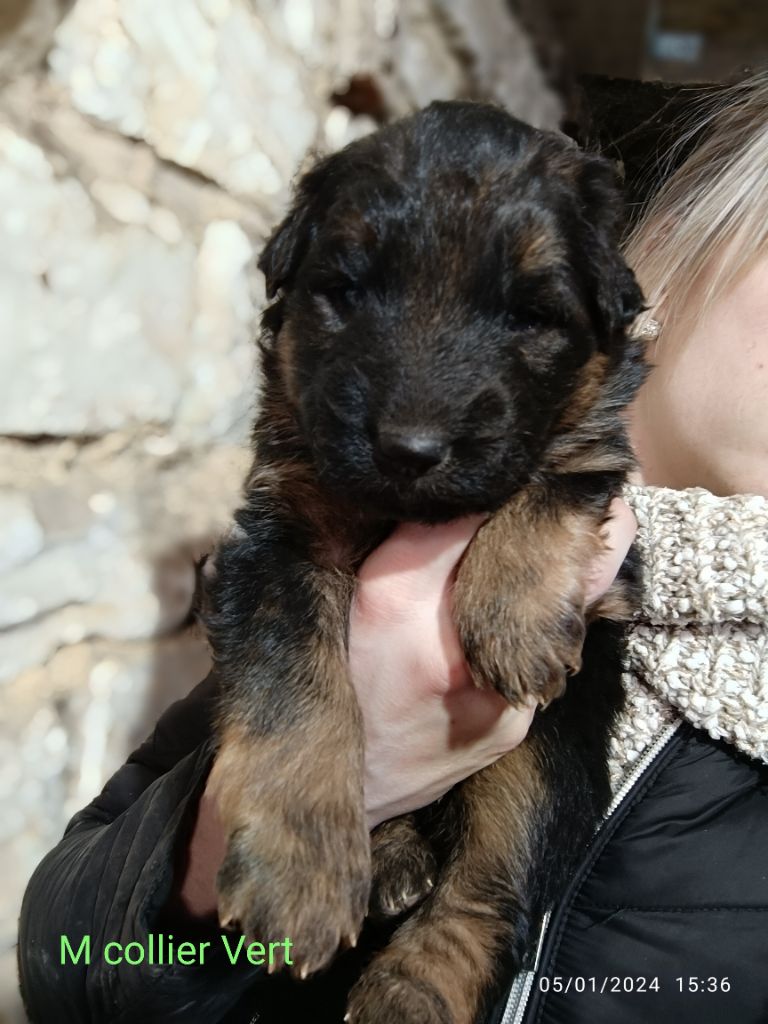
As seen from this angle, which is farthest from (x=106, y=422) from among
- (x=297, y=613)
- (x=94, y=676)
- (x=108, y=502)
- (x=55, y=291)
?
(x=297, y=613)

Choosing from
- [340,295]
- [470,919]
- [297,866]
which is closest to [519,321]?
[340,295]

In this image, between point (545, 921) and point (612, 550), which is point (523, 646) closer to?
point (612, 550)

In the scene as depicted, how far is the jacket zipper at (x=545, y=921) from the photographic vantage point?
4.74 feet

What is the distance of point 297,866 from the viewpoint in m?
1.20

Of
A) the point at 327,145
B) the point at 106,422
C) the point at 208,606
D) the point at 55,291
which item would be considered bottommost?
the point at 208,606

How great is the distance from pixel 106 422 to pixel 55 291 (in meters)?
0.30

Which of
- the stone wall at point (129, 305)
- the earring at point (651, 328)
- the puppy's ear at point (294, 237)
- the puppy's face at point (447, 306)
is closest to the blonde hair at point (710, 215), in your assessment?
the earring at point (651, 328)

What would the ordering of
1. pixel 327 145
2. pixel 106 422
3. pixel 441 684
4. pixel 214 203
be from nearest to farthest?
pixel 441 684
pixel 106 422
pixel 214 203
pixel 327 145

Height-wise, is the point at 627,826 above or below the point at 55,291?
below

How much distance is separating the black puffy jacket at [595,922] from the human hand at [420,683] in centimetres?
30

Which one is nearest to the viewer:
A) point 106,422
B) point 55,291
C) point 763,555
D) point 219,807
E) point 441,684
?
point 219,807

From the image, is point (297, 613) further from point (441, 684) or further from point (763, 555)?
point (763, 555)

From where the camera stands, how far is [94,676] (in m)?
2.00

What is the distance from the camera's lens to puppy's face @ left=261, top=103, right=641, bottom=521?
3.90 feet
